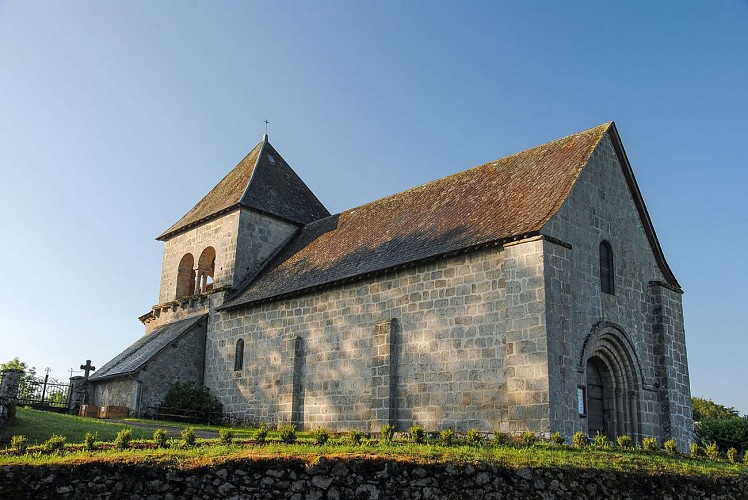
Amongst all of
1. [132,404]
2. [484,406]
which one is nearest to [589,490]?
[484,406]

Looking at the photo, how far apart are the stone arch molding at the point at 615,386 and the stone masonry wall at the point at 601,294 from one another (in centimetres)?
18

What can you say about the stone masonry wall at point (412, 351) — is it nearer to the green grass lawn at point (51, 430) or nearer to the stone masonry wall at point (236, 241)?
the stone masonry wall at point (236, 241)

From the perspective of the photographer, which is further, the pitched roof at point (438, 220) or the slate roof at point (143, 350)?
the slate roof at point (143, 350)

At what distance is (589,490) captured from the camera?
12.1 m

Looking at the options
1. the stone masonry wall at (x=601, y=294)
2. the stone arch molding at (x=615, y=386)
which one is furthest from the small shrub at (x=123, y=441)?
the stone arch molding at (x=615, y=386)

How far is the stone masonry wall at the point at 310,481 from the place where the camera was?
31.8 ft

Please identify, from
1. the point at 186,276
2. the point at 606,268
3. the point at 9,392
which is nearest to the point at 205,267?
the point at 186,276

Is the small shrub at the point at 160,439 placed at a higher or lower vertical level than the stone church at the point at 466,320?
lower

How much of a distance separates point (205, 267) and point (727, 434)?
2124 centimetres

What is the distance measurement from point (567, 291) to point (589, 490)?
6537 millimetres

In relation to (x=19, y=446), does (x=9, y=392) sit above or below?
above

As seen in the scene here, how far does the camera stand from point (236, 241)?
2861 cm

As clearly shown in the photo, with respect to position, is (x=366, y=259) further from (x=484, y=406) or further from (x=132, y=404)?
(x=132, y=404)

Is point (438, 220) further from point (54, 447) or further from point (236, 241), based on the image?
point (54, 447)
